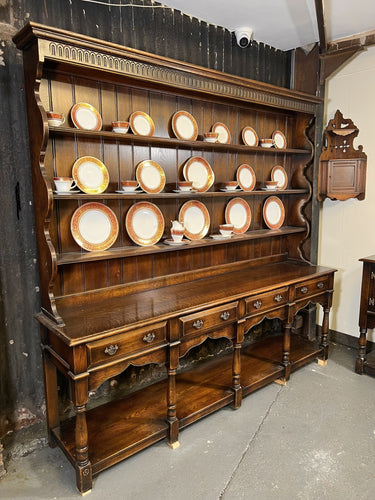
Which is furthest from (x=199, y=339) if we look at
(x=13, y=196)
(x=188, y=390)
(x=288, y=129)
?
(x=288, y=129)

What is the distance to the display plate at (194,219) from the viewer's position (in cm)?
262

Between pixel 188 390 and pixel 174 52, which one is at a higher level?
pixel 174 52

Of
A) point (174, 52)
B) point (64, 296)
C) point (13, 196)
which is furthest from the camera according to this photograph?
point (174, 52)

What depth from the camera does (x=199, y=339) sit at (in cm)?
219

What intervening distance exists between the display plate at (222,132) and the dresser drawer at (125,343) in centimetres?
144

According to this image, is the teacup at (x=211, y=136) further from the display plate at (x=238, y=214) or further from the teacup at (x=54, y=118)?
the teacup at (x=54, y=118)

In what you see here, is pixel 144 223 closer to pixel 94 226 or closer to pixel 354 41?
pixel 94 226

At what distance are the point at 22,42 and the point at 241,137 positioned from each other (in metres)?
1.62

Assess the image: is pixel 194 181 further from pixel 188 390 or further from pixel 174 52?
pixel 188 390

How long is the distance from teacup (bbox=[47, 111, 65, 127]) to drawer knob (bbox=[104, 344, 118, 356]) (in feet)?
3.63

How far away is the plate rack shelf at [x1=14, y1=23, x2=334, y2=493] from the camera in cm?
181

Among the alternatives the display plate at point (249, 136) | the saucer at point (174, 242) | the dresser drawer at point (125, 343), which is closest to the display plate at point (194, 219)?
the saucer at point (174, 242)

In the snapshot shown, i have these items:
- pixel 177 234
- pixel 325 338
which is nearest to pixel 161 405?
pixel 177 234

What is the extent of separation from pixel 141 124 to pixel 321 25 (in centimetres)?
139
